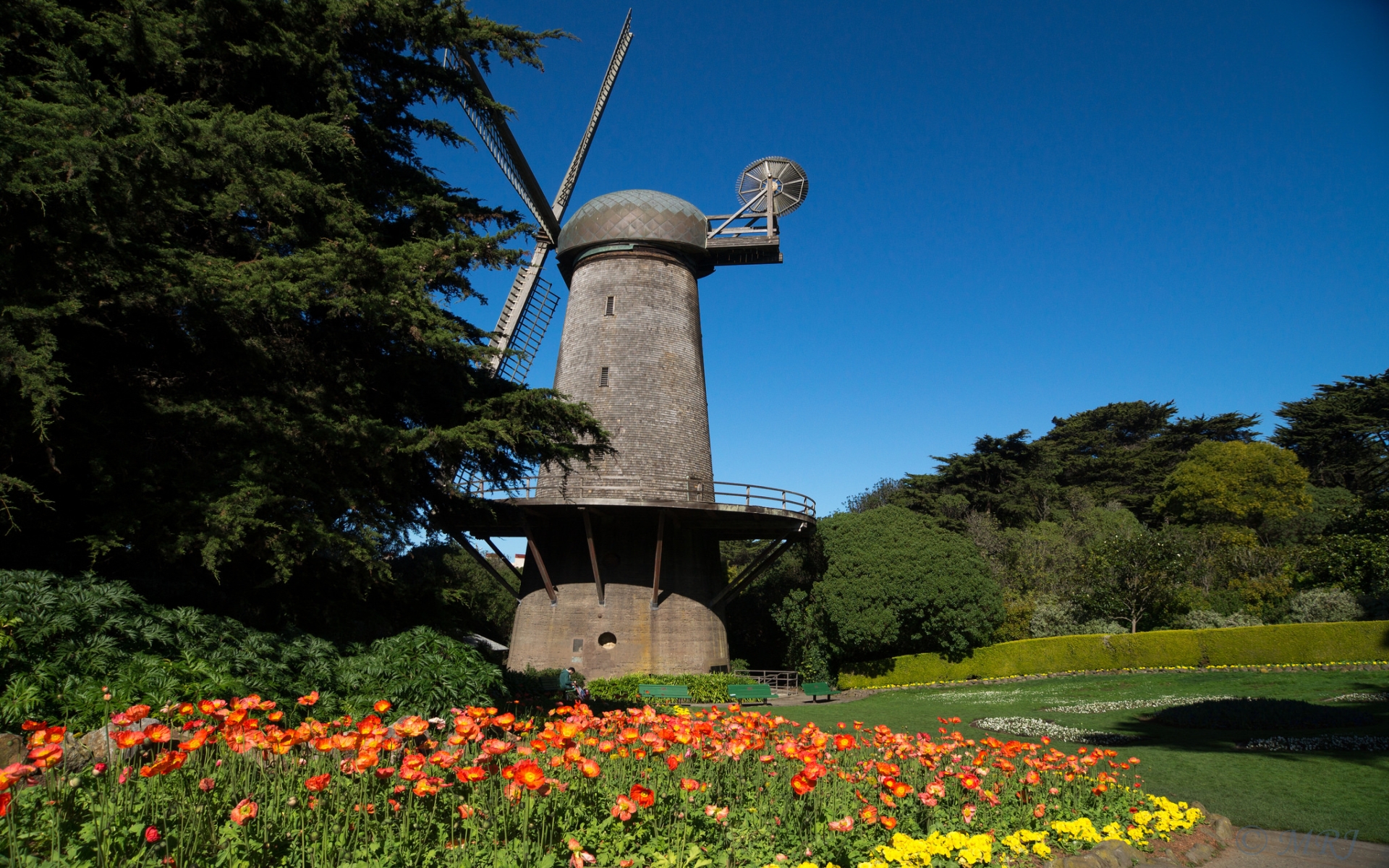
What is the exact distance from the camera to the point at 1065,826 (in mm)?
4574

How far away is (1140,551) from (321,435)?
26585 mm

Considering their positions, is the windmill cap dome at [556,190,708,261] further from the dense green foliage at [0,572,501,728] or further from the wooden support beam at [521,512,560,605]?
the dense green foliage at [0,572,501,728]

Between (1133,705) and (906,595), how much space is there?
9.37m

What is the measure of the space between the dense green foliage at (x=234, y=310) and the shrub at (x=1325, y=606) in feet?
80.3

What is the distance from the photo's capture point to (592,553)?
57.9ft

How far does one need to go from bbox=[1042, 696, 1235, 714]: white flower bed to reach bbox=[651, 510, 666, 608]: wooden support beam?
28.6ft

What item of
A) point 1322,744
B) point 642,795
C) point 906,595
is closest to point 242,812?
point 642,795

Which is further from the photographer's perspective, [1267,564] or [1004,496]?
[1004,496]

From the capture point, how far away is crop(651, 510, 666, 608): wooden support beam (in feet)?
57.5

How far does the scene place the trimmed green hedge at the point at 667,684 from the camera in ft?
56.9

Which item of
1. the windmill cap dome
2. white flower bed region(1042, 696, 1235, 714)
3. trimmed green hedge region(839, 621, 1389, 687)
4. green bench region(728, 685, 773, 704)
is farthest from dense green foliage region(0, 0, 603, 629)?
trimmed green hedge region(839, 621, 1389, 687)

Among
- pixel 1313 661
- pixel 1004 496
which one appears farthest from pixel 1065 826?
pixel 1004 496

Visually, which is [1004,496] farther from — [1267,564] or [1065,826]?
[1065,826]

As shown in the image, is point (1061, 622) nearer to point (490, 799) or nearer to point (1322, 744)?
point (1322, 744)
